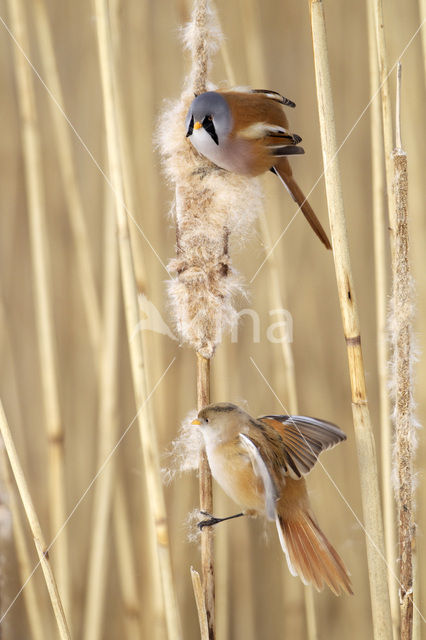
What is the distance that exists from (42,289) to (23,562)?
429 millimetres

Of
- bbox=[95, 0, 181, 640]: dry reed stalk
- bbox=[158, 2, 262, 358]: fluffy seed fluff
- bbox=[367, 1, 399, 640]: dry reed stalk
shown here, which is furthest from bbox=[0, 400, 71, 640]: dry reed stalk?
bbox=[367, 1, 399, 640]: dry reed stalk

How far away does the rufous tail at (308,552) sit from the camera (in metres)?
0.69

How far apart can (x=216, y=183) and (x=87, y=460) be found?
0.50 m

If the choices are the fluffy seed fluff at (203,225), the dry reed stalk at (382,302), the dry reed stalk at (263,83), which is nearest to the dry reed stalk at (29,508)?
the fluffy seed fluff at (203,225)

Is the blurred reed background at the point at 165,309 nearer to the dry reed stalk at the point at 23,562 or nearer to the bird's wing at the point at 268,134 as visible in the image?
the dry reed stalk at the point at 23,562

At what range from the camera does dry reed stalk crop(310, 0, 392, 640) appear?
0.63 m

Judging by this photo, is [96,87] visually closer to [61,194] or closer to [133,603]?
[61,194]

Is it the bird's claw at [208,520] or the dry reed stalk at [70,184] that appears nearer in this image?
the bird's claw at [208,520]

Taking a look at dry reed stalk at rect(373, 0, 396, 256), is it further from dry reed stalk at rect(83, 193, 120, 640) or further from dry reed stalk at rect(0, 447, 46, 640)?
dry reed stalk at rect(0, 447, 46, 640)

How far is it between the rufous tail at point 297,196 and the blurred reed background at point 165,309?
58mm

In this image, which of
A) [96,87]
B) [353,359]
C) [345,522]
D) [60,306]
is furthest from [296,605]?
[96,87]

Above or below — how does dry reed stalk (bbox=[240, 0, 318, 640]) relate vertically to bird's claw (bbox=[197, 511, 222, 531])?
above

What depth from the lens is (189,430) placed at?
2.53 feet

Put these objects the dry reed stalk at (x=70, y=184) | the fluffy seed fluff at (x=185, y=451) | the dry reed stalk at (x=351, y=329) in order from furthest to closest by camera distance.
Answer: the dry reed stalk at (x=70, y=184) → the fluffy seed fluff at (x=185, y=451) → the dry reed stalk at (x=351, y=329)
